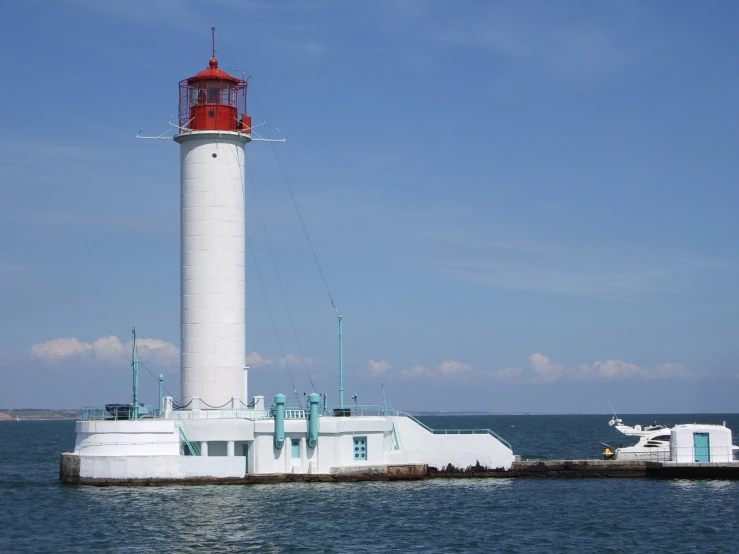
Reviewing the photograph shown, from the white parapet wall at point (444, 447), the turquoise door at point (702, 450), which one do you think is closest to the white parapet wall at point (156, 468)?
the white parapet wall at point (444, 447)

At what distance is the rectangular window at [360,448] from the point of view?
46000 millimetres

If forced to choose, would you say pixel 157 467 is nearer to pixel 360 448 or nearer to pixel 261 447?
pixel 261 447

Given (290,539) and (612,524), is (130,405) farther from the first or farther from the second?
(612,524)

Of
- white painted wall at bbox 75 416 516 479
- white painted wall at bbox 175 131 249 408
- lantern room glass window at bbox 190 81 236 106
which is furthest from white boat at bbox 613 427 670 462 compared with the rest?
lantern room glass window at bbox 190 81 236 106

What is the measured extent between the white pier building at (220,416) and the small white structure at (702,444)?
27.2 feet

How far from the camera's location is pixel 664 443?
57.6 meters

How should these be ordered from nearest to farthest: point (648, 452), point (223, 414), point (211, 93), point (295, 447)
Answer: point (295, 447)
point (223, 414)
point (211, 93)
point (648, 452)

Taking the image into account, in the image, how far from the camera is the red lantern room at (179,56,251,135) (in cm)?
4703

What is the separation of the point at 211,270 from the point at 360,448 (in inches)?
391

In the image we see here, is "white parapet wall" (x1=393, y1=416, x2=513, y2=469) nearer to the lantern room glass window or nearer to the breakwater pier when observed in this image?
the breakwater pier

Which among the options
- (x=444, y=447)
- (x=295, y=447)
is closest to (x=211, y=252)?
(x=295, y=447)

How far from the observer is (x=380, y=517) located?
37750 millimetres

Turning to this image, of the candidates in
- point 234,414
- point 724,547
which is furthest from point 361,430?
point 724,547

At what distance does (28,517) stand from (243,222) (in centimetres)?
1547
